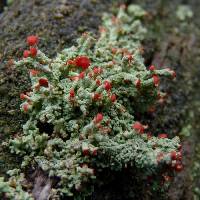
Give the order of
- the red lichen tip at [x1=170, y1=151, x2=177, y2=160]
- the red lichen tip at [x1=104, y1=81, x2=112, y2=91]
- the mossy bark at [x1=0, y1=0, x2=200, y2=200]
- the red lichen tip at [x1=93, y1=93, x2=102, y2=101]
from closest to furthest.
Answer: the red lichen tip at [x1=170, y1=151, x2=177, y2=160] → the red lichen tip at [x1=93, y1=93, x2=102, y2=101] → the red lichen tip at [x1=104, y1=81, x2=112, y2=91] → the mossy bark at [x1=0, y1=0, x2=200, y2=200]

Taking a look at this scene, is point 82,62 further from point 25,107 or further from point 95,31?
point 95,31

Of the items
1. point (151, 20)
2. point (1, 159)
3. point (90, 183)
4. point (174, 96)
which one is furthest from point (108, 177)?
point (151, 20)

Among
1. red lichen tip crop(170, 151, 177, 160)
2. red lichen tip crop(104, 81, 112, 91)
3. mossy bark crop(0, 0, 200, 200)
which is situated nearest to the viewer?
red lichen tip crop(170, 151, 177, 160)

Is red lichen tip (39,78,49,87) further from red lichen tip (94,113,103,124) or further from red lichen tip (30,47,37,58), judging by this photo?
red lichen tip (94,113,103,124)

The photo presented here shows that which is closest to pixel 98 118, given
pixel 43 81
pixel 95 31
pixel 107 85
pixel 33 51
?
pixel 107 85

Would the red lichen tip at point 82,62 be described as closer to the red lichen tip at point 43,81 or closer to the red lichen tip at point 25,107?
the red lichen tip at point 43,81

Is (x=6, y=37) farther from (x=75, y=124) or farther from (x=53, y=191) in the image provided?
(x=53, y=191)

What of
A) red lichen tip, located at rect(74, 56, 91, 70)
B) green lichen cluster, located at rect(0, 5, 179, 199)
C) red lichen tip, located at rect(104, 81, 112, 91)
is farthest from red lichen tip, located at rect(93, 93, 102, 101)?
red lichen tip, located at rect(74, 56, 91, 70)
